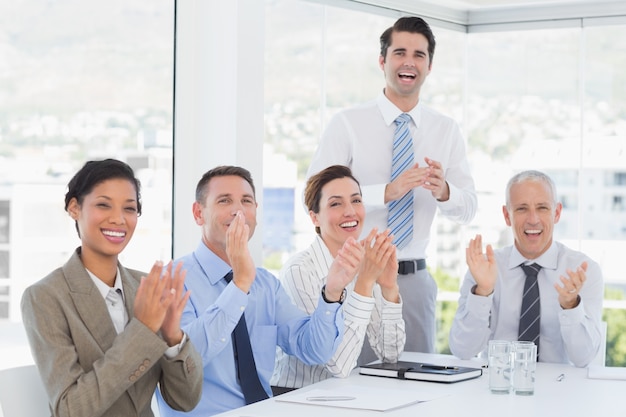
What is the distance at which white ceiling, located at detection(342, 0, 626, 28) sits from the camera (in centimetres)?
552

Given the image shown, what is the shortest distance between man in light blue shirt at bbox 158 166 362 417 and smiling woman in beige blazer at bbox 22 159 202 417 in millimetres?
220

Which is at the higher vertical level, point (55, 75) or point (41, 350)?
point (55, 75)

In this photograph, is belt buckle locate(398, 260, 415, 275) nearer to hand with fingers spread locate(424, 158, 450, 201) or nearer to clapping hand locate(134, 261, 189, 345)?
hand with fingers spread locate(424, 158, 450, 201)

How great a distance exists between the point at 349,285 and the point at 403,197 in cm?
75

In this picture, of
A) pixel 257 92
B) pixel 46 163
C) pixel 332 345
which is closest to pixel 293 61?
pixel 257 92

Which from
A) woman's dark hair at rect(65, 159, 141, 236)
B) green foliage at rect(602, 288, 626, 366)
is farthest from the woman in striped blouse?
green foliage at rect(602, 288, 626, 366)

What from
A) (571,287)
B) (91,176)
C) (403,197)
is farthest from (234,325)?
(403,197)

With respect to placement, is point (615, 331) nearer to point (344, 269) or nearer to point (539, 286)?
point (539, 286)

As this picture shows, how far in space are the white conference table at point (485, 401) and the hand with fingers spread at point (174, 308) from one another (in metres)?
0.27

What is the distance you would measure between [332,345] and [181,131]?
1559mm

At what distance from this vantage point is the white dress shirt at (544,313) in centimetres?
321

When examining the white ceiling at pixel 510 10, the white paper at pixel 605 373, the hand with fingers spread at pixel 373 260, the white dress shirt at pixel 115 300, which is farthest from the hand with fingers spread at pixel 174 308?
the white ceiling at pixel 510 10

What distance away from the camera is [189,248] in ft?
13.5

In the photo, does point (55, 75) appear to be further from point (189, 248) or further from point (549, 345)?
point (549, 345)
